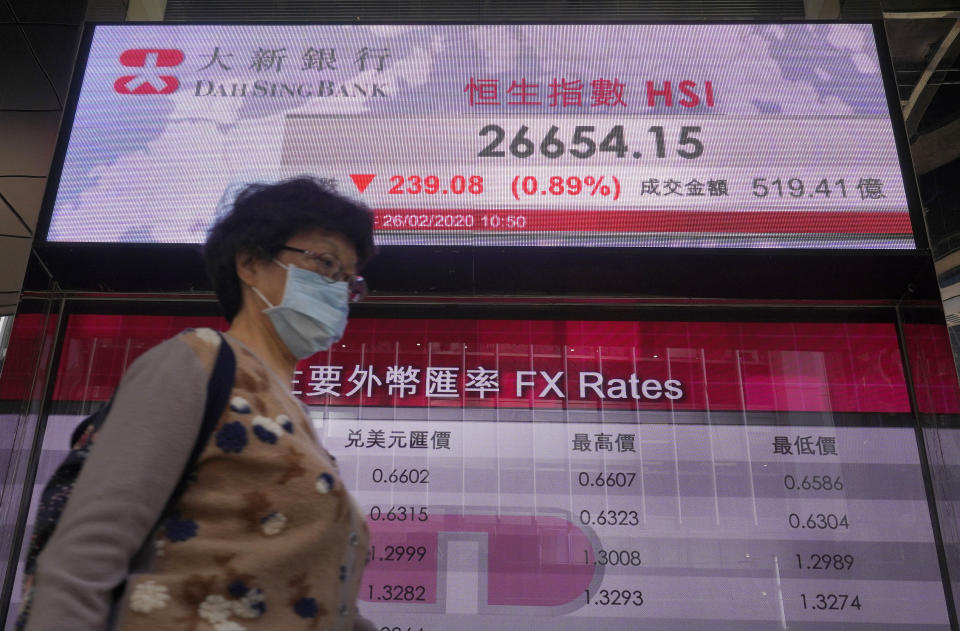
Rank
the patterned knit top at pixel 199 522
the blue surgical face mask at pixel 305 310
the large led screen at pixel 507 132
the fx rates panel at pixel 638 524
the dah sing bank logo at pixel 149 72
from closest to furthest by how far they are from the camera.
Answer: the patterned knit top at pixel 199 522, the blue surgical face mask at pixel 305 310, the fx rates panel at pixel 638 524, the large led screen at pixel 507 132, the dah sing bank logo at pixel 149 72

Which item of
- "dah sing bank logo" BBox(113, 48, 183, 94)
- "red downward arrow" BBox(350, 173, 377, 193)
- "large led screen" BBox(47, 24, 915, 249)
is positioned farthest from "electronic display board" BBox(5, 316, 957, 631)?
"dah sing bank logo" BBox(113, 48, 183, 94)

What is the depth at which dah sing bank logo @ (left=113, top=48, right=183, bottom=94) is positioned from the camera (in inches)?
118

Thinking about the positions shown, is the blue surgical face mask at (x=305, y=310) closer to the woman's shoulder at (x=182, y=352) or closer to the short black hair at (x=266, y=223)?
the short black hair at (x=266, y=223)

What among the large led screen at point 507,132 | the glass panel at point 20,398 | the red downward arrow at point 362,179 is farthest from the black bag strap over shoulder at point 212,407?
the glass panel at point 20,398

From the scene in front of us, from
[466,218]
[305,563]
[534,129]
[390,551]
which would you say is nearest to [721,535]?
[390,551]

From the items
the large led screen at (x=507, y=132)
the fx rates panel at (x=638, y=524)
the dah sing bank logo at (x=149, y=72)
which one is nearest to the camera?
the fx rates panel at (x=638, y=524)

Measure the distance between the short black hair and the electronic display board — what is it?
1617mm

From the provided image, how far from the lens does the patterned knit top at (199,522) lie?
0.81 metres

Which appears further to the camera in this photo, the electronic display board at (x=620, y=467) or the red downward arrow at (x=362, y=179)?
the red downward arrow at (x=362, y=179)

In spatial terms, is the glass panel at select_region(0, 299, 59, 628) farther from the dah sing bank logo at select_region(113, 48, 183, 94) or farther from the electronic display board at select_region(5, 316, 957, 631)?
the dah sing bank logo at select_region(113, 48, 183, 94)

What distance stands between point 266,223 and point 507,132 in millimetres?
1826

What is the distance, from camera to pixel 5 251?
111 inches

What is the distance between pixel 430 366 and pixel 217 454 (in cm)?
203

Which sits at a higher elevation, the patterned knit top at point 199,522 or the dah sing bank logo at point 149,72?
the dah sing bank logo at point 149,72
